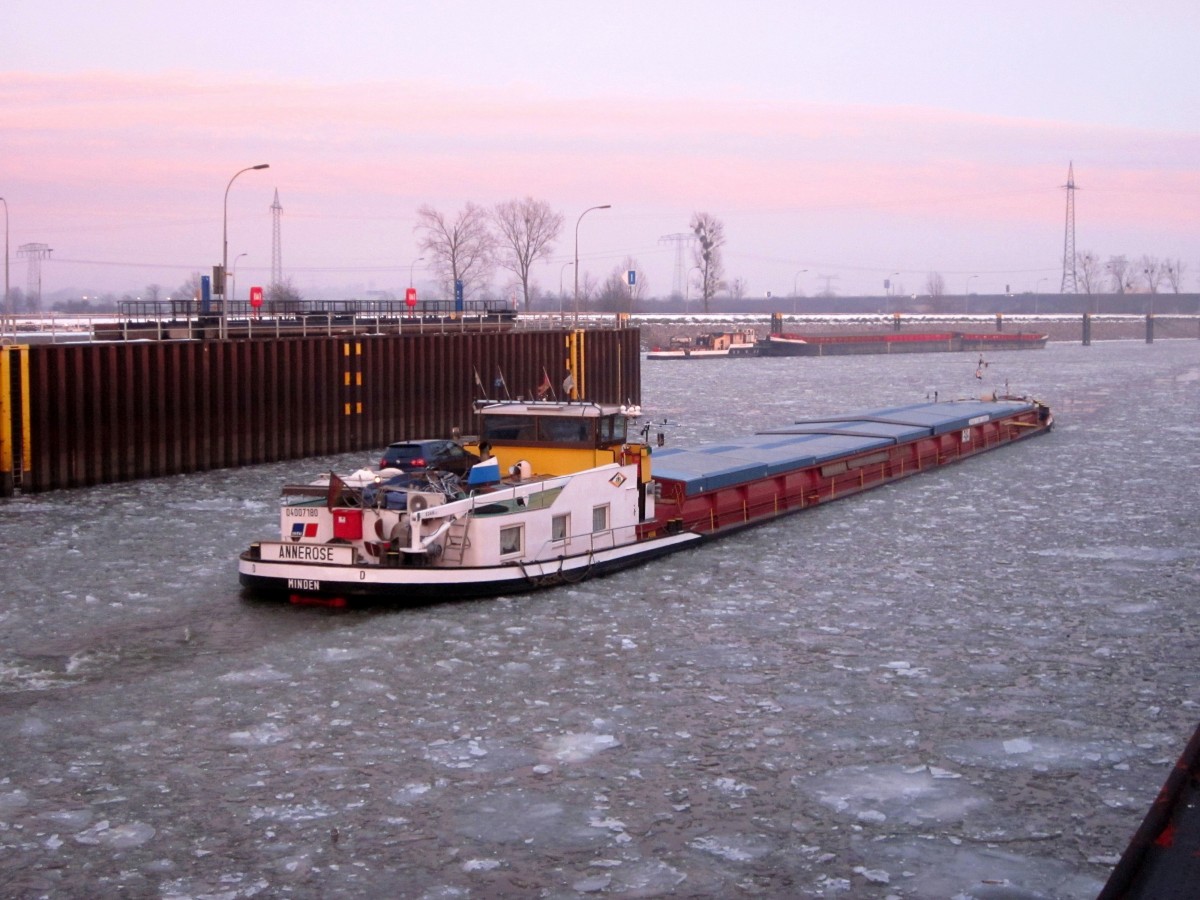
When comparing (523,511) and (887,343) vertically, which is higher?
(887,343)

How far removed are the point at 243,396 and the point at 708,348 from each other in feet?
273

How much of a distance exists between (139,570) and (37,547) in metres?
3.25

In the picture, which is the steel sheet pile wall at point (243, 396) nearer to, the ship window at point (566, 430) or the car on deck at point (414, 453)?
the car on deck at point (414, 453)

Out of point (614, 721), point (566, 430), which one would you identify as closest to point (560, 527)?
point (566, 430)

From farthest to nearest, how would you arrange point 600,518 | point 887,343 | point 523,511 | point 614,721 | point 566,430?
point 887,343 → point 566,430 → point 600,518 → point 523,511 → point 614,721

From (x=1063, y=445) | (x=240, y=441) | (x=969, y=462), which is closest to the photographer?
(x=240, y=441)

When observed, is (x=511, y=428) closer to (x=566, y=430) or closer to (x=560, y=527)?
(x=566, y=430)

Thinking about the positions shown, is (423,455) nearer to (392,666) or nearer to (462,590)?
(462,590)

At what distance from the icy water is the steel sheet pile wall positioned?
18.7 feet

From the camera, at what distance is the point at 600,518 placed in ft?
71.6

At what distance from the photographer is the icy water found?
1050 cm

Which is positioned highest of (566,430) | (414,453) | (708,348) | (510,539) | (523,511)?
(708,348)

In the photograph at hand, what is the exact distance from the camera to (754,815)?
11492 millimetres

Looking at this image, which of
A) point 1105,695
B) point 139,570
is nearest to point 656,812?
point 1105,695
